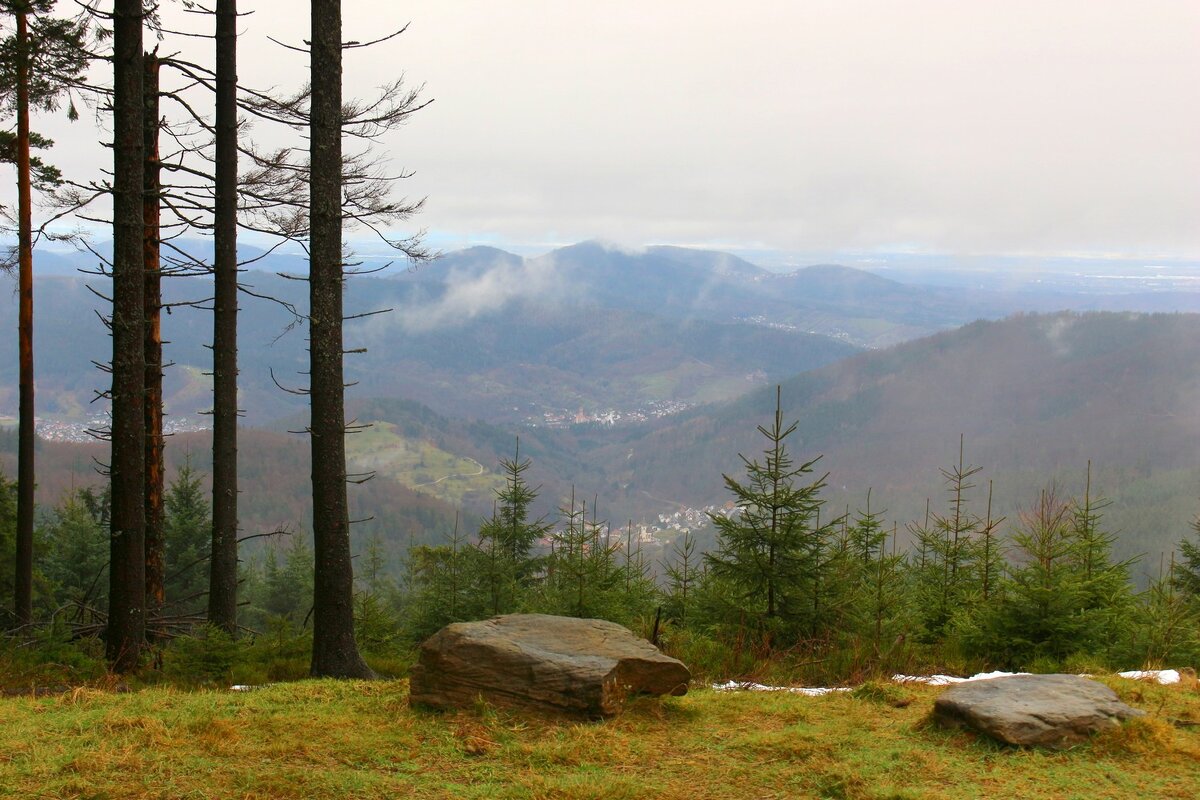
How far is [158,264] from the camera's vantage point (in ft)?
36.4

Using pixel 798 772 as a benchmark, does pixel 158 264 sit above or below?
above

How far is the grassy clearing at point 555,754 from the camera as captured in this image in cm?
493

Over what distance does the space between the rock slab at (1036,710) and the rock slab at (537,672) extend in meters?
2.03

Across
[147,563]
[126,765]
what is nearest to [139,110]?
[147,563]

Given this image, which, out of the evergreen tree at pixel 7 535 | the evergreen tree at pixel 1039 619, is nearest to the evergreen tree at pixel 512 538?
the evergreen tree at pixel 1039 619

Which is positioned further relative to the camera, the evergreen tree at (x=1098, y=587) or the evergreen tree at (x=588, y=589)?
the evergreen tree at (x=588, y=589)

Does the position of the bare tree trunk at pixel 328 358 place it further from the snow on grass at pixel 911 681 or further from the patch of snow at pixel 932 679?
the patch of snow at pixel 932 679

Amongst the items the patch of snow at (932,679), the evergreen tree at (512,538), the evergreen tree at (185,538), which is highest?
the patch of snow at (932,679)

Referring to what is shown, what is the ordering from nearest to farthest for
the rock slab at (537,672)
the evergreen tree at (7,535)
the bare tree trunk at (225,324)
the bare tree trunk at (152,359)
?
the rock slab at (537,672)
the bare tree trunk at (225,324)
the bare tree trunk at (152,359)
the evergreen tree at (7,535)

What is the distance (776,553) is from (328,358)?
560 centimetres

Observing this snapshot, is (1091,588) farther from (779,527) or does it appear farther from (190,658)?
(190,658)

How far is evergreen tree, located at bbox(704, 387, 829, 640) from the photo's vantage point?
31.8 ft

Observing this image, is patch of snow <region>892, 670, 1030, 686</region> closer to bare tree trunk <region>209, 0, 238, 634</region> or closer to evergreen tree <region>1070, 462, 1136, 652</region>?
evergreen tree <region>1070, 462, 1136, 652</region>

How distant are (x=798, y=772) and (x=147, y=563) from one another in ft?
30.8
